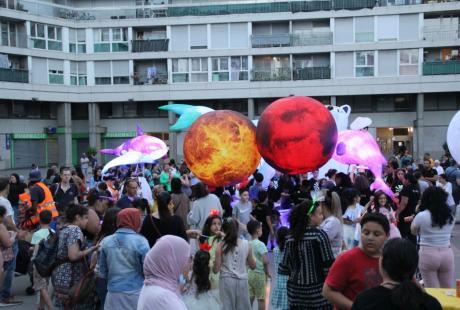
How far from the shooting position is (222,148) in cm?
668

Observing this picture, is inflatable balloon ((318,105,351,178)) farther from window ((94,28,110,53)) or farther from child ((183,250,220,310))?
window ((94,28,110,53))

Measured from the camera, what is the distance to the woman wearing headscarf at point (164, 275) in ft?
11.9

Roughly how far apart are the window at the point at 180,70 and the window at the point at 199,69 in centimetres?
49

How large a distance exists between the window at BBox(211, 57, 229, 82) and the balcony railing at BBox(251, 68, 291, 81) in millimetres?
2003

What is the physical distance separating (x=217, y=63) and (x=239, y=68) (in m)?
1.62

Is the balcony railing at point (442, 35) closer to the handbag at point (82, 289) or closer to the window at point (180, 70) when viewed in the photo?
the window at point (180, 70)

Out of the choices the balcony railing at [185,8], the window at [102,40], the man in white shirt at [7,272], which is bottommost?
the man in white shirt at [7,272]

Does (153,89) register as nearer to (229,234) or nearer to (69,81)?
(69,81)

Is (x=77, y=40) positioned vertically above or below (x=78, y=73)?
above

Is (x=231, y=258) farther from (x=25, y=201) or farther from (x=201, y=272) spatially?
(x=25, y=201)

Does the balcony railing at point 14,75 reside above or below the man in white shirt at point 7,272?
above

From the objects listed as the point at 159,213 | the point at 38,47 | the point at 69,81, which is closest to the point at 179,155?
the point at 69,81

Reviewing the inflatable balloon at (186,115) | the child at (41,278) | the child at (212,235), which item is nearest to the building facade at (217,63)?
the inflatable balloon at (186,115)

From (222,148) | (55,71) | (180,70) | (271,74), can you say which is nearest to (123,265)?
(222,148)
